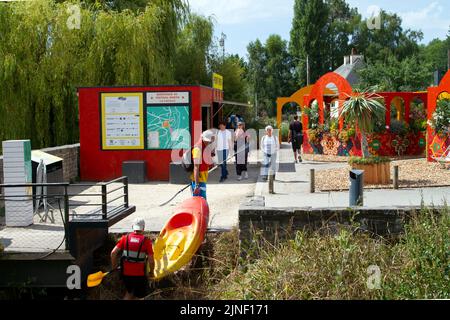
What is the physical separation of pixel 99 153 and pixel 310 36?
5710 centimetres

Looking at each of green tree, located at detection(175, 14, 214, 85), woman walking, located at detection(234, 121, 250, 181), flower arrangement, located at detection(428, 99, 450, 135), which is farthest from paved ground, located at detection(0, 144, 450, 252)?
green tree, located at detection(175, 14, 214, 85)

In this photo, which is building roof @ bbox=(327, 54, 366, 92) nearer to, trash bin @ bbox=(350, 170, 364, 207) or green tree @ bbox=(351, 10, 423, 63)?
green tree @ bbox=(351, 10, 423, 63)

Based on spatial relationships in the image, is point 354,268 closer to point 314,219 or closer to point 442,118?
point 314,219

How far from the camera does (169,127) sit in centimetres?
1709

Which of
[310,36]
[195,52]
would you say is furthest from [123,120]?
[310,36]

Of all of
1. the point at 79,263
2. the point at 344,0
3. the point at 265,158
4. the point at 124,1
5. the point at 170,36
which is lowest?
the point at 79,263

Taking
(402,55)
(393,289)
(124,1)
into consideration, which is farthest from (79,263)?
(402,55)

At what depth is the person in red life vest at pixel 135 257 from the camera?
841 cm

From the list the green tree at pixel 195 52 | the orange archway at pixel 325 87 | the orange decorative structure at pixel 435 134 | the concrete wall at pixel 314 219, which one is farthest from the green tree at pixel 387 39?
the concrete wall at pixel 314 219

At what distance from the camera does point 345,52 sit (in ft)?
243

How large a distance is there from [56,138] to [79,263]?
12701 millimetres

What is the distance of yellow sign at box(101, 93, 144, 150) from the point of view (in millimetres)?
17188

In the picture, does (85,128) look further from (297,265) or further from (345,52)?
(345,52)

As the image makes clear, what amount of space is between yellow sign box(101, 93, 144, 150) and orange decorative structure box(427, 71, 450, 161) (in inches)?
337
